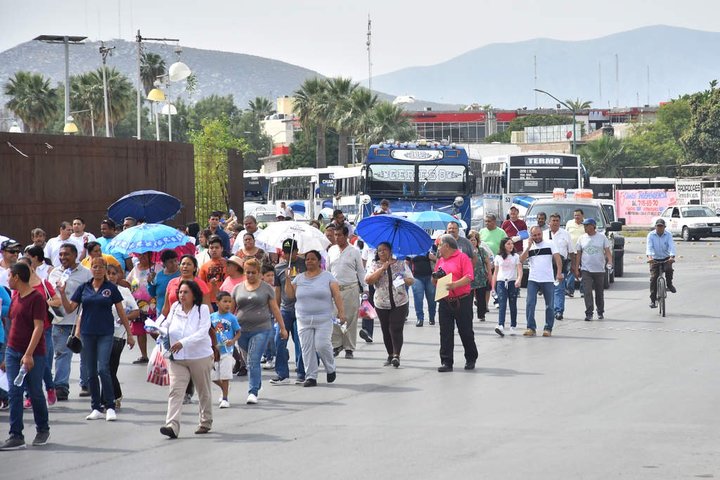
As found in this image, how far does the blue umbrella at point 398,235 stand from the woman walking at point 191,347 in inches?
253

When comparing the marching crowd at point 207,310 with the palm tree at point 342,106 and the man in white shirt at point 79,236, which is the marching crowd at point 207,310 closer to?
the man in white shirt at point 79,236

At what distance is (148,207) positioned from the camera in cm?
2333

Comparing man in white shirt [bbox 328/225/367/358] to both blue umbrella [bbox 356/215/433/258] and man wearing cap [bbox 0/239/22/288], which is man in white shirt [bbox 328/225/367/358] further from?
man wearing cap [bbox 0/239/22/288]

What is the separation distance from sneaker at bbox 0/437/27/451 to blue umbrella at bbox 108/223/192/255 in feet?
16.7

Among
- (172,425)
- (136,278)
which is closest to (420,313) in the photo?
(136,278)

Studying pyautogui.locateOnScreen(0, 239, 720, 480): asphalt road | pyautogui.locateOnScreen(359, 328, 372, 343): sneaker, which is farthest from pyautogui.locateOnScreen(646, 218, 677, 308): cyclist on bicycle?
pyautogui.locateOnScreen(359, 328, 372, 343): sneaker

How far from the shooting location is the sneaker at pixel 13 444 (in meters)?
10.7

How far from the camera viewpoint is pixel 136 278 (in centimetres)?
1593

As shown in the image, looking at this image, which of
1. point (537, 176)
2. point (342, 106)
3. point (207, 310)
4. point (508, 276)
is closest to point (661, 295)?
point (508, 276)

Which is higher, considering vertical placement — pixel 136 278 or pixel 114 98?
pixel 114 98

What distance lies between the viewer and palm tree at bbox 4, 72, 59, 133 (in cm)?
8062

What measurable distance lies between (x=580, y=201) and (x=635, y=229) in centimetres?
4023

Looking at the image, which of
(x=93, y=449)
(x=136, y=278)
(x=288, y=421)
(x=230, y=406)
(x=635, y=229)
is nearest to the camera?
(x=93, y=449)

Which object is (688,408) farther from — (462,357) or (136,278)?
(136,278)
